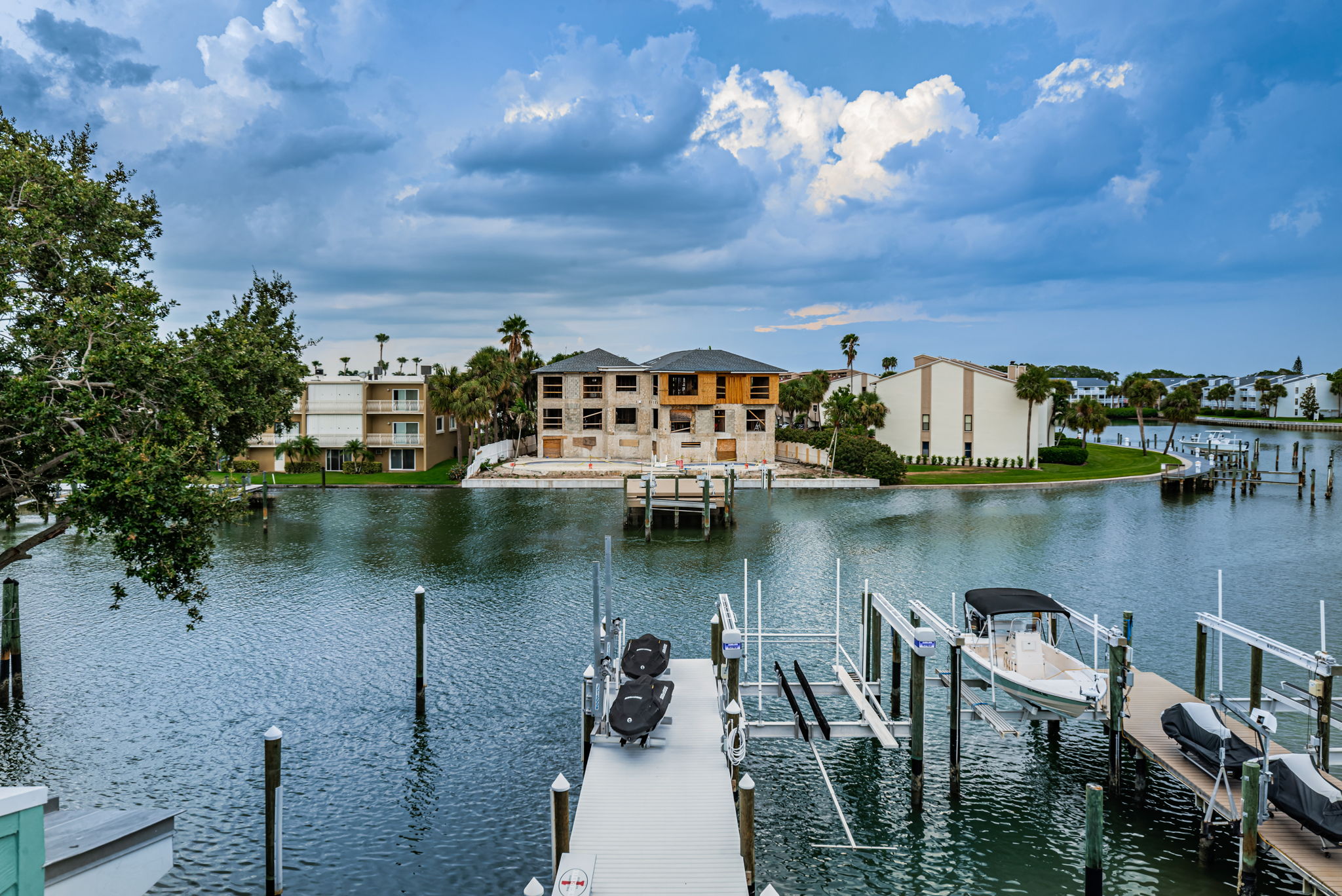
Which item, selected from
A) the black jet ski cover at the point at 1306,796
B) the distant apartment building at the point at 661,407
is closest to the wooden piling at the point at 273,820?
the black jet ski cover at the point at 1306,796

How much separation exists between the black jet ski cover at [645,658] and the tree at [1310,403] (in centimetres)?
19682

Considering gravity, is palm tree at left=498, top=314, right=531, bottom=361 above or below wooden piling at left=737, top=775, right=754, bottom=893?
above

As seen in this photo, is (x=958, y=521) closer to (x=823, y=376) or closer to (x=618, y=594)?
(x=618, y=594)

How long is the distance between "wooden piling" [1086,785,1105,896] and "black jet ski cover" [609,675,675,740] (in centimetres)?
697

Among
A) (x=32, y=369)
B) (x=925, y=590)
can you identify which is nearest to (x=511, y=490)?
(x=925, y=590)

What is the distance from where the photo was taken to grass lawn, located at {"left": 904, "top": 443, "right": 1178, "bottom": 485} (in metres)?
67.3

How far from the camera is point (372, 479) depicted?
214 ft

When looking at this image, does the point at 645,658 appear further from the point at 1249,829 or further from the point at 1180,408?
the point at 1180,408

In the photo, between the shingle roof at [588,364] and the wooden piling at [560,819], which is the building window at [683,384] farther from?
the wooden piling at [560,819]

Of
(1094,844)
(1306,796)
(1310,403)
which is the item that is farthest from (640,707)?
(1310,403)

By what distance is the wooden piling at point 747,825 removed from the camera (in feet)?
38.9

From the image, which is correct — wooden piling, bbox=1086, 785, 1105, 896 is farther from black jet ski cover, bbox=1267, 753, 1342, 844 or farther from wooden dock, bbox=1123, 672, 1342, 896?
black jet ski cover, bbox=1267, 753, 1342, 844

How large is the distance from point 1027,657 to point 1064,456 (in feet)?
222

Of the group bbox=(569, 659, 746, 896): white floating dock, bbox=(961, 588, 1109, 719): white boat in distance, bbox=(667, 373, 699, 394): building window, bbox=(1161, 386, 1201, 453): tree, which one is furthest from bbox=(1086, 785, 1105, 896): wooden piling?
bbox=(1161, 386, 1201, 453): tree
